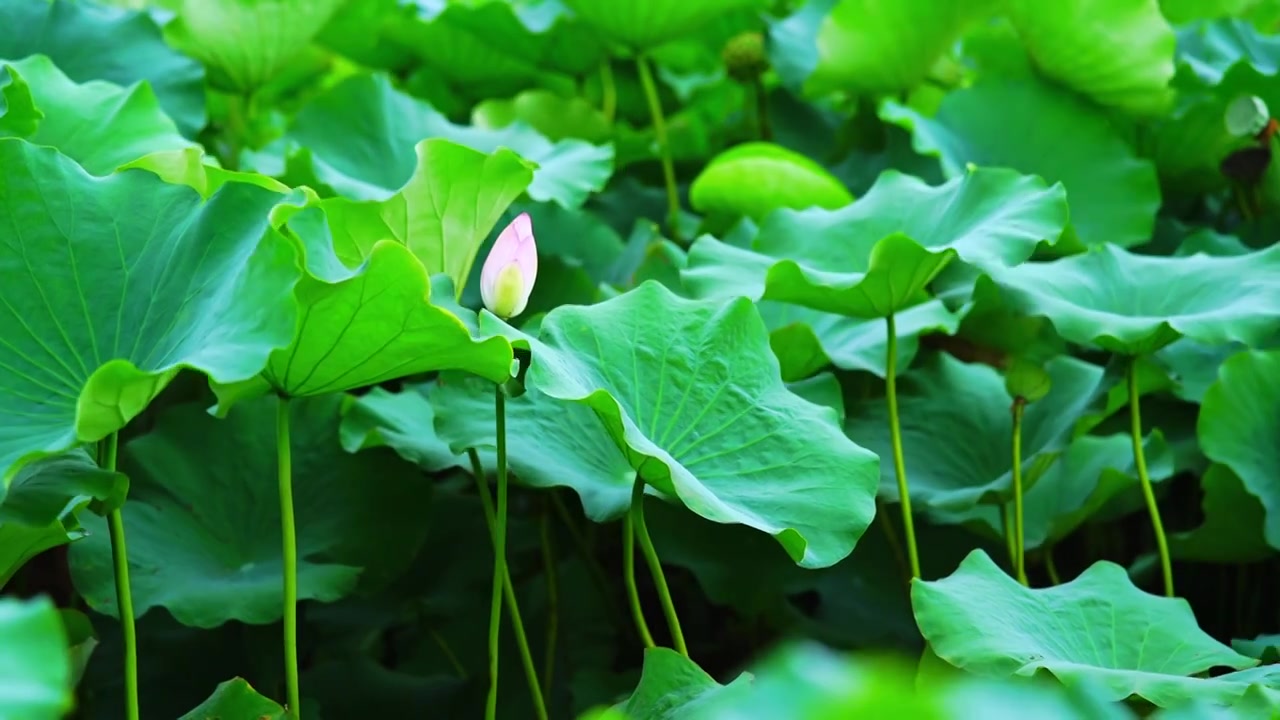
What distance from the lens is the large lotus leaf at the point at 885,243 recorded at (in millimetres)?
1035

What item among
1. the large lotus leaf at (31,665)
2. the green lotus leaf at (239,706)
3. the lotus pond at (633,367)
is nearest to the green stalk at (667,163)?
the lotus pond at (633,367)

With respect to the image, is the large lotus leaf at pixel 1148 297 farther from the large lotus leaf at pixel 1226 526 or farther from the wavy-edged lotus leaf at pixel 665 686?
the wavy-edged lotus leaf at pixel 665 686

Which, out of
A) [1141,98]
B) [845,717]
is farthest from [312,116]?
[845,717]

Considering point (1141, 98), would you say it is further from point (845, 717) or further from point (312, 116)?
point (845, 717)

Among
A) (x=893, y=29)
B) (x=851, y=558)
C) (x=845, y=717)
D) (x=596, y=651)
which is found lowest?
(x=596, y=651)

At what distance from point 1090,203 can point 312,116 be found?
93 cm

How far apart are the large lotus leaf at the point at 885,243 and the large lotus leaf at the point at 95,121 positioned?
0.49 m

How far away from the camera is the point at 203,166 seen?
975 millimetres

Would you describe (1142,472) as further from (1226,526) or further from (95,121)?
(95,121)

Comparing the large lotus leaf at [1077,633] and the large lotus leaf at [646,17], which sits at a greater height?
the large lotus leaf at [646,17]

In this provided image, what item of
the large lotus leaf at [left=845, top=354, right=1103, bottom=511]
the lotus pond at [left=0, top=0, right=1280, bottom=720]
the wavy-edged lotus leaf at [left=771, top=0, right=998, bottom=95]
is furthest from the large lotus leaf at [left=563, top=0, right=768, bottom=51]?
the large lotus leaf at [left=845, top=354, right=1103, bottom=511]

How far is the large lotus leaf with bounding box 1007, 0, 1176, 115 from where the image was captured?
1.55m

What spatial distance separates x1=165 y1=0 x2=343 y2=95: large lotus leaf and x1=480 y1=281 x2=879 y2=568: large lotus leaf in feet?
2.66

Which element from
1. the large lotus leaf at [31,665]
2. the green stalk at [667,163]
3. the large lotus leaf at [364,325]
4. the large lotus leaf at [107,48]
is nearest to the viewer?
the large lotus leaf at [31,665]
